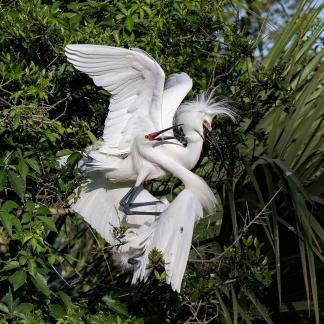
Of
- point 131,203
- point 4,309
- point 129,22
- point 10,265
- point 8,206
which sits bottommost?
point 131,203

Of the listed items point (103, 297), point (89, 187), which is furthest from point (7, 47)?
point (103, 297)

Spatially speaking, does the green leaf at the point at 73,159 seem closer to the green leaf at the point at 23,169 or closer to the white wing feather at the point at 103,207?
the green leaf at the point at 23,169

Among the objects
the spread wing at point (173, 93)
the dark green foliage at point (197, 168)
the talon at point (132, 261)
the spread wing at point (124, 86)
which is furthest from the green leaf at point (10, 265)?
the spread wing at point (173, 93)

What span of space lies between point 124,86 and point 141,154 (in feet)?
1.21

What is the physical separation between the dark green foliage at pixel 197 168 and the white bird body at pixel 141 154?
8 cm

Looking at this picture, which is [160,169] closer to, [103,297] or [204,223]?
[204,223]

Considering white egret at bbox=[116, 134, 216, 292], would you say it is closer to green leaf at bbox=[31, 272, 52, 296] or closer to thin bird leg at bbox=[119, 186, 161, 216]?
thin bird leg at bbox=[119, 186, 161, 216]

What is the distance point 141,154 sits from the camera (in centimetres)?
320

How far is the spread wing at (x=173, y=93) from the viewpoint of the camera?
3.10 metres

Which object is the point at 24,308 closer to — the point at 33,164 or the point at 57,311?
the point at 57,311

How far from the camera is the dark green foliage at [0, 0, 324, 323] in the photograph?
2387mm

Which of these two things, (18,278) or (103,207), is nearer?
(18,278)

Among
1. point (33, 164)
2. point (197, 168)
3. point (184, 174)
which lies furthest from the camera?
point (197, 168)

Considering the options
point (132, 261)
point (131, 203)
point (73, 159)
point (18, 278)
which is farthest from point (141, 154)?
point (18, 278)
